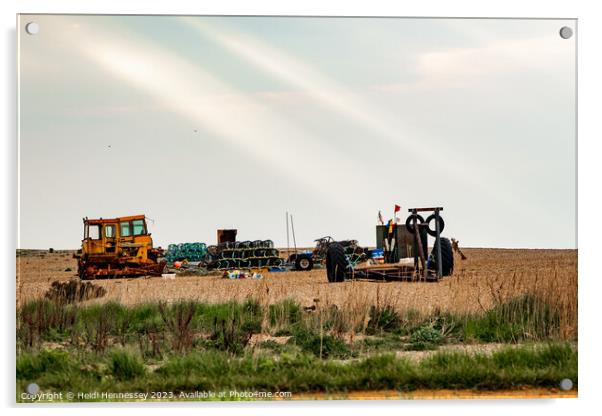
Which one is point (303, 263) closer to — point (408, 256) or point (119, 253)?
point (119, 253)

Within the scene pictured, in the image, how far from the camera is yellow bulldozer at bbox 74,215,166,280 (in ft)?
56.1

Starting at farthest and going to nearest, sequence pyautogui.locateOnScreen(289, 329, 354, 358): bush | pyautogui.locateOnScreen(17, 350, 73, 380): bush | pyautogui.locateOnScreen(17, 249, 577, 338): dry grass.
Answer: pyautogui.locateOnScreen(17, 249, 577, 338): dry grass → pyautogui.locateOnScreen(289, 329, 354, 358): bush → pyautogui.locateOnScreen(17, 350, 73, 380): bush

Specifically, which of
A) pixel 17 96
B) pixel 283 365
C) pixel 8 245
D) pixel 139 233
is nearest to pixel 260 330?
pixel 283 365

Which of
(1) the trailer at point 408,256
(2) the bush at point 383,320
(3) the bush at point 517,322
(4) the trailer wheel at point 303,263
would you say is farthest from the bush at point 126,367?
(4) the trailer wheel at point 303,263

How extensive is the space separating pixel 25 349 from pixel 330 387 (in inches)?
123

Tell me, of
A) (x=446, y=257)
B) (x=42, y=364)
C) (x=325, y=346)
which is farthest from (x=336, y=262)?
(x=42, y=364)

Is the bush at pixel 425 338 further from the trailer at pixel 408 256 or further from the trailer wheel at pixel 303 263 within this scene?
the trailer wheel at pixel 303 263

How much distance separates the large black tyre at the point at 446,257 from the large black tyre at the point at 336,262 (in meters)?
1.68

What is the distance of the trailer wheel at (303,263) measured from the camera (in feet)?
73.9

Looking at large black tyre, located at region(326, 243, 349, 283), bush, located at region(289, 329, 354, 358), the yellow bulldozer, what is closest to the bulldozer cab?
the yellow bulldozer

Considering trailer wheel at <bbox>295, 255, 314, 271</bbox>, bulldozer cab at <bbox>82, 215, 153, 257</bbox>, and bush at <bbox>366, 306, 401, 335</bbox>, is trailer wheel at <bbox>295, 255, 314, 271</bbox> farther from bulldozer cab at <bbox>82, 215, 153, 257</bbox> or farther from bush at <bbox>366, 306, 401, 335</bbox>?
bush at <bbox>366, 306, 401, 335</bbox>

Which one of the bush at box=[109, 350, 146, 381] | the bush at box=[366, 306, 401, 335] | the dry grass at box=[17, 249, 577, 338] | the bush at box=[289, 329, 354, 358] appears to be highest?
the dry grass at box=[17, 249, 577, 338]

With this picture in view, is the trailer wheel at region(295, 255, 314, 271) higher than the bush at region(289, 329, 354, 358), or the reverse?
the trailer wheel at region(295, 255, 314, 271)

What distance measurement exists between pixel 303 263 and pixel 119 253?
5.47m
